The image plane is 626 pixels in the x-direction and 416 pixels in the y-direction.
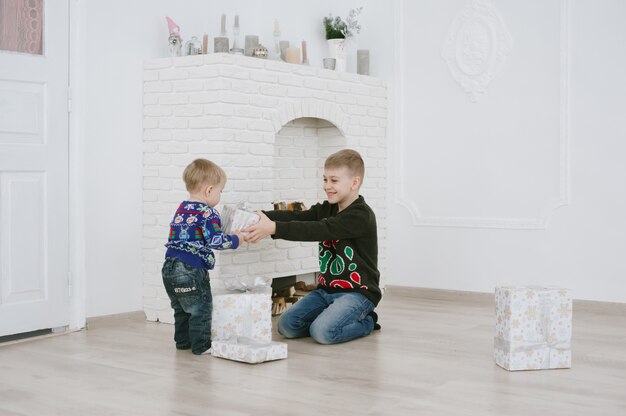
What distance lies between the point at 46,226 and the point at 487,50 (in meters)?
3.02

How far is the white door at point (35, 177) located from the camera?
3.91 metres

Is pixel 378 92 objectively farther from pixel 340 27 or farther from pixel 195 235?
pixel 195 235

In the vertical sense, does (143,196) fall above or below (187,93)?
below

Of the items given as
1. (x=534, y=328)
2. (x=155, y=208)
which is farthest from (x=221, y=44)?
(x=534, y=328)

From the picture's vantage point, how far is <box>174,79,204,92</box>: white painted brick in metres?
4.44

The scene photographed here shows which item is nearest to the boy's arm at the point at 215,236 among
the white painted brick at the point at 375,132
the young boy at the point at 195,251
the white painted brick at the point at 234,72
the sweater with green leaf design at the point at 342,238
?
the young boy at the point at 195,251

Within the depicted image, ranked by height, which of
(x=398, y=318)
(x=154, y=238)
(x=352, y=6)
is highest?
(x=352, y=6)

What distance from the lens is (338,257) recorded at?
4.15 metres

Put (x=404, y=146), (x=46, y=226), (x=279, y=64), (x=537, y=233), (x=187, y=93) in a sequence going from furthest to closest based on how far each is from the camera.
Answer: (x=404, y=146)
(x=537, y=233)
(x=279, y=64)
(x=187, y=93)
(x=46, y=226)

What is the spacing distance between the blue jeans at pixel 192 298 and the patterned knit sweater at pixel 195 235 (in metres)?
0.04

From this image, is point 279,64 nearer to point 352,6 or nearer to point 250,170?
point 250,170

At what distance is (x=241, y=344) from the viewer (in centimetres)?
352

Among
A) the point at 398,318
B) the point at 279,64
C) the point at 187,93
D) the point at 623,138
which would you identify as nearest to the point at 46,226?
the point at 187,93

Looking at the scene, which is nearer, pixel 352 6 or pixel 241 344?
pixel 241 344
